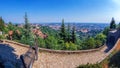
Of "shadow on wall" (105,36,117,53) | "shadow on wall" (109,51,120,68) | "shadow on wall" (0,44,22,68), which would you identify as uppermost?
"shadow on wall" (0,44,22,68)

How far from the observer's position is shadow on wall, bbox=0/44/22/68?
42.3 feet

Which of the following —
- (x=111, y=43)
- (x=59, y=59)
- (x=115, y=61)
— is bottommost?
(x=115, y=61)

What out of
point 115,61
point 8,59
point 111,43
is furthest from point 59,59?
point 111,43

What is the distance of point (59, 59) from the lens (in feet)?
56.0

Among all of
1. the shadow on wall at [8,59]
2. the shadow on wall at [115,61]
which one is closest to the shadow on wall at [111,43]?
the shadow on wall at [115,61]

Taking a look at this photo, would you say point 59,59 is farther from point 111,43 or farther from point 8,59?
point 111,43

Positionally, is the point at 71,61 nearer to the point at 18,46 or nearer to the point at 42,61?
the point at 42,61

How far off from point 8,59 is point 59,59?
4.52m

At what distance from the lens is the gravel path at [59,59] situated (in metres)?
15.8

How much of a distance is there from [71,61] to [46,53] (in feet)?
6.84

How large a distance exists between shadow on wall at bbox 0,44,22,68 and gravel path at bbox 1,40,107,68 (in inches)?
27.1

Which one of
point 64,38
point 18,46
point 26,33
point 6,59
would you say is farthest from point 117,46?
point 26,33

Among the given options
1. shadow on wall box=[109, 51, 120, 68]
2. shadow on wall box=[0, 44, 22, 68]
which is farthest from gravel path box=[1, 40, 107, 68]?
shadow on wall box=[109, 51, 120, 68]

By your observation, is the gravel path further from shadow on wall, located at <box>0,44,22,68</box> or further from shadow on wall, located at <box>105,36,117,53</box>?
shadow on wall, located at <box>105,36,117,53</box>
